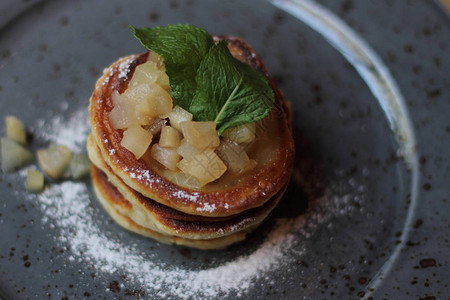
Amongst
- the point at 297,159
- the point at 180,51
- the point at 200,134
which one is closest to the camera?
the point at 200,134

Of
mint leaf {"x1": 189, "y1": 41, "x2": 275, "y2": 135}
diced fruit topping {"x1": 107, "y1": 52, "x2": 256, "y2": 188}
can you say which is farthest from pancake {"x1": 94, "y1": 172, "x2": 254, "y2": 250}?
mint leaf {"x1": 189, "y1": 41, "x2": 275, "y2": 135}

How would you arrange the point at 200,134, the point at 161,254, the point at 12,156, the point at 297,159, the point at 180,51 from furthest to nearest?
the point at 297,159 < the point at 12,156 < the point at 161,254 < the point at 180,51 < the point at 200,134

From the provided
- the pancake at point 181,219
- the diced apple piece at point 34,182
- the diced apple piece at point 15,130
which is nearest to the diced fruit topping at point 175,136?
the pancake at point 181,219

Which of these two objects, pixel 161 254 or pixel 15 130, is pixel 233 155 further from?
pixel 15 130

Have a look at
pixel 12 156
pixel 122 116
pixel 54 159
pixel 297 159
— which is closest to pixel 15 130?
pixel 12 156

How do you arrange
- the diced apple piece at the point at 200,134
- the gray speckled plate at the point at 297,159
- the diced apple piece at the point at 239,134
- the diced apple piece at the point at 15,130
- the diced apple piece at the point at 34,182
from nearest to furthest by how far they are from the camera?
1. the diced apple piece at the point at 200,134
2. the diced apple piece at the point at 239,134
3. the gray speckled plate at the point at 297,159
4. the diced apple piece at the point at 34,182
5. the diced apple piece at the point at 15,130

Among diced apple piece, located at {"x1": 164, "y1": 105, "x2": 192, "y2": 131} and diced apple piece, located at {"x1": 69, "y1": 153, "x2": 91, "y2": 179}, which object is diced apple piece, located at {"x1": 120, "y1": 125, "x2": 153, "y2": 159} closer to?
diced apple piece, located at {"x1": 164, "y1": 105, "x2": 192, "y2": 131}

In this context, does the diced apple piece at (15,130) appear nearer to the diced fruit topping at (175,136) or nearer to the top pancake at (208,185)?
the top pancake at (208,185)
